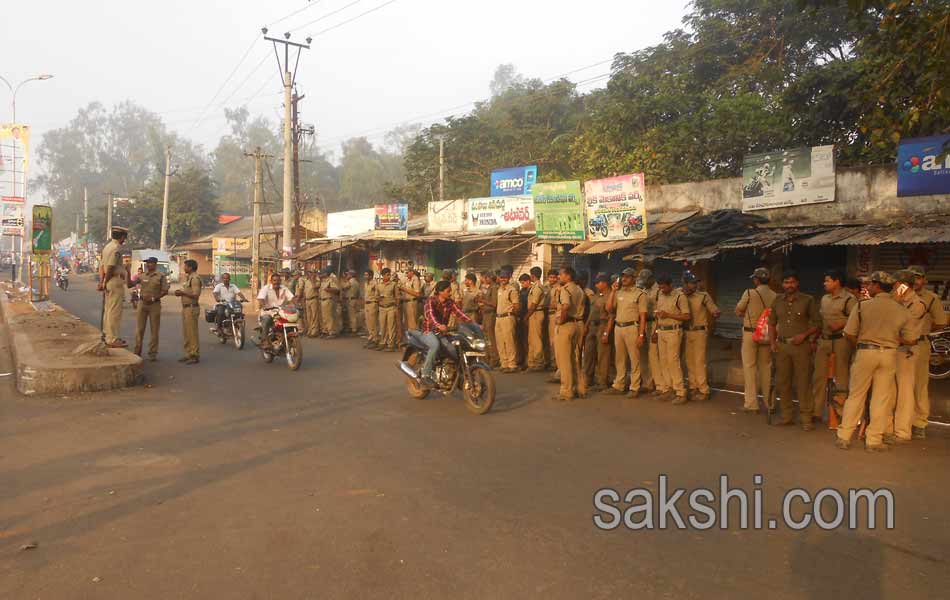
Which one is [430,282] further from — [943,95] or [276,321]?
[943,95]

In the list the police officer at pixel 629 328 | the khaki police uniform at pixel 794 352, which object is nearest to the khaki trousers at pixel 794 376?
the khaki police uniform at pixel 794 352

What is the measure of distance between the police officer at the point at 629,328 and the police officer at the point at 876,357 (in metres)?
2.77

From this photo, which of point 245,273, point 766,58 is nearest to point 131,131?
point 245,273

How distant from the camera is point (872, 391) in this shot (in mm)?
6410

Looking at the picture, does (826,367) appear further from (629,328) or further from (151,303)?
(151,303)

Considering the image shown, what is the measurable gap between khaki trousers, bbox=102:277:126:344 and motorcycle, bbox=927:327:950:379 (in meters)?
12.1

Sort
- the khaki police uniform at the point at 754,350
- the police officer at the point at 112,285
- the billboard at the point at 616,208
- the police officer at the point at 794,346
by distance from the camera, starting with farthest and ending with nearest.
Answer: the billboard at the point at 616,208 < the police officer at the point at 112,285 < the khaki police uniform at the point at 754,350 < the police officer at the point at 794,346

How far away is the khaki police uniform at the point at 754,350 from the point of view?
26.3 ft

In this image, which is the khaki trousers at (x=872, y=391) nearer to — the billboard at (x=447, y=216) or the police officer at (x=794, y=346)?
the police officer at (x=794, y=346)

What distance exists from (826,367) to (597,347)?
10.8 feet

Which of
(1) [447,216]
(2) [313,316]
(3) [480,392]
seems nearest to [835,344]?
(3) [480,392]

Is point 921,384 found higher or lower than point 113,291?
lower

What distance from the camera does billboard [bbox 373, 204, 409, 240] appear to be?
832 inches

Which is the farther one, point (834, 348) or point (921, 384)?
point (834, 348)
